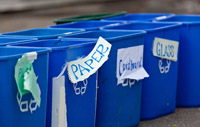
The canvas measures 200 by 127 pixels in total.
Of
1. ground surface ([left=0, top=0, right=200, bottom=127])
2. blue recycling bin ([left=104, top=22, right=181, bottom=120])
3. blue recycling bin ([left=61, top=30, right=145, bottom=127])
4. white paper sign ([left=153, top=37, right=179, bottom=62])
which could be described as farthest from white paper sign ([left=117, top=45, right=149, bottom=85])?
ground surface ([left=0, top=0, right=200, bottom=127])

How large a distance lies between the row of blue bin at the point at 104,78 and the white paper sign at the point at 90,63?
59 millimetres

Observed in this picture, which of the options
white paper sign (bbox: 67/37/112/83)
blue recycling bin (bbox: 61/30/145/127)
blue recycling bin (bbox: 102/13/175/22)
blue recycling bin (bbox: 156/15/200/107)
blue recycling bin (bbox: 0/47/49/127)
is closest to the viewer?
blue recycling bin (bbox: 0/47/49/127)

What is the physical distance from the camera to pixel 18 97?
4.67 m

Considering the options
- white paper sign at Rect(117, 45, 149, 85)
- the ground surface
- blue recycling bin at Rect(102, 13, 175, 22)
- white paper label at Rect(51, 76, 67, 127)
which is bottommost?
white paper label at Rect(51, 76, 67, 127)

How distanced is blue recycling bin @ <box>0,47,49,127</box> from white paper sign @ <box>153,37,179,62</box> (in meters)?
1.83

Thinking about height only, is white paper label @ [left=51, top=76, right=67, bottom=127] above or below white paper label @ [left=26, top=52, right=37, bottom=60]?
below

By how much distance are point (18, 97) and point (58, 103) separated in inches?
23.8

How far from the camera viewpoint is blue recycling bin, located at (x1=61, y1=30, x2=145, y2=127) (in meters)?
5.78

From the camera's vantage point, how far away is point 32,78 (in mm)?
4691

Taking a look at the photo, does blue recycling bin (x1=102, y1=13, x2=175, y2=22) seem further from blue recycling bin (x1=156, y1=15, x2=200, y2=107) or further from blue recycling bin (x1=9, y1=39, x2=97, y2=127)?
blue recycling bin (x1=9, y1=39, x2=97, y2=127)

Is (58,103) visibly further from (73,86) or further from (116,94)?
(116,94)

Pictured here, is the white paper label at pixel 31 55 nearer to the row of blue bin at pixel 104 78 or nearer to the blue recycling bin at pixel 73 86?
the row of blue bin at pixel 104 78

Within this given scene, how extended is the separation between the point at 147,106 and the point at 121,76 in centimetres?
79

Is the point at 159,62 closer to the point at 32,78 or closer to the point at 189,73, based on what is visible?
the point at 189,73
